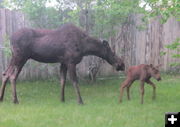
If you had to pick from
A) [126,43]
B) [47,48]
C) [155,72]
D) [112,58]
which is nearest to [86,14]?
[112,58]

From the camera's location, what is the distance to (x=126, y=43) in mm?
12039

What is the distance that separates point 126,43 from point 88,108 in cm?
589

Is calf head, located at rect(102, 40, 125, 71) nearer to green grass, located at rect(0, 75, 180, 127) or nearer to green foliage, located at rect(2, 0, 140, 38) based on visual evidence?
green grass, located at rect(0, 75, 180, 127)

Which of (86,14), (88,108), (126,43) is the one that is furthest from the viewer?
(126,43)

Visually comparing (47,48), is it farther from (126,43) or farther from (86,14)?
(126,43)

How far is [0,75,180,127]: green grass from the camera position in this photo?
5.58m

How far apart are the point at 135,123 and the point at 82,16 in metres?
5.14

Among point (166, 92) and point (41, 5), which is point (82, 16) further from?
point (166, 92)

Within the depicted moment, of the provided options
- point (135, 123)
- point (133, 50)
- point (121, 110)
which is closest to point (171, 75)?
point (133, 50)

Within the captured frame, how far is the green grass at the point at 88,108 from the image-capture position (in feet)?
18.3

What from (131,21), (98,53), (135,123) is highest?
(131,21)

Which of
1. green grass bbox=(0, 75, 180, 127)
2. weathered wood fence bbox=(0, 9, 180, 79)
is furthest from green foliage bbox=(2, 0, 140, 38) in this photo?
green grass bbox=(0, 75, 180, 127)

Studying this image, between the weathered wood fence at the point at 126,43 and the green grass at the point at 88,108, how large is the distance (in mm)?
1158

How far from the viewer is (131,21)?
10.8 m
